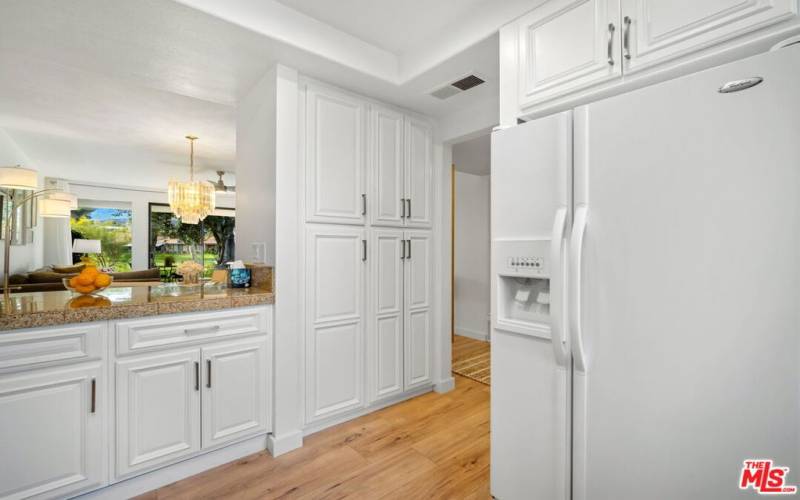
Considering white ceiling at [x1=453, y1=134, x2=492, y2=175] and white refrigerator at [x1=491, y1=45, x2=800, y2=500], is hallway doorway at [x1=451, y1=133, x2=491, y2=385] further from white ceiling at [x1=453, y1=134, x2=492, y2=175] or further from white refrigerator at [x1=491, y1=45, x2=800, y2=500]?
white refrigerator at [x1=491, y1=45, x2=800, y2=500]

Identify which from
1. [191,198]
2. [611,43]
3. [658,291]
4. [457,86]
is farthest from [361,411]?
[191,198]

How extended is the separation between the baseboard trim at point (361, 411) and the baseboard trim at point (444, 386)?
5 centimetres

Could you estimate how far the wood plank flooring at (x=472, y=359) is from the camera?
3575 mm

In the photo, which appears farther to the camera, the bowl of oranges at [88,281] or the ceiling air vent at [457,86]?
the ceiling air vent at [457,86]

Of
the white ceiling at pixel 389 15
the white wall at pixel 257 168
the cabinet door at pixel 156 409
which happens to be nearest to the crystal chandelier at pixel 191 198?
the white wall at pixel 257 168

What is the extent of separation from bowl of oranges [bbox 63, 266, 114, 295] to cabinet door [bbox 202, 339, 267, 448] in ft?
2.34

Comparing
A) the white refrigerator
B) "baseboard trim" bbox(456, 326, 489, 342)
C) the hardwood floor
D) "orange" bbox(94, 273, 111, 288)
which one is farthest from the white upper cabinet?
"baseboard trim" bbox(456, 326, 489, 342)

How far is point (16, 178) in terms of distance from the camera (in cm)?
Result: 229

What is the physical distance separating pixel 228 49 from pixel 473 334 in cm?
435

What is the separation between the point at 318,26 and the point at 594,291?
209 centimetres

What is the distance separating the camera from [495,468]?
5.26 ft

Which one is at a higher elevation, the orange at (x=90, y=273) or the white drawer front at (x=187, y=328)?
the orange at (x=90, y=273)

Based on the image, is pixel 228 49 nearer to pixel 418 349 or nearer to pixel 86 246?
pixel 418 349

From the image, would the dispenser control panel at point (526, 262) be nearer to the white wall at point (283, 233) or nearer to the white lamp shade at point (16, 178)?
the white wall at point (283, 233)
